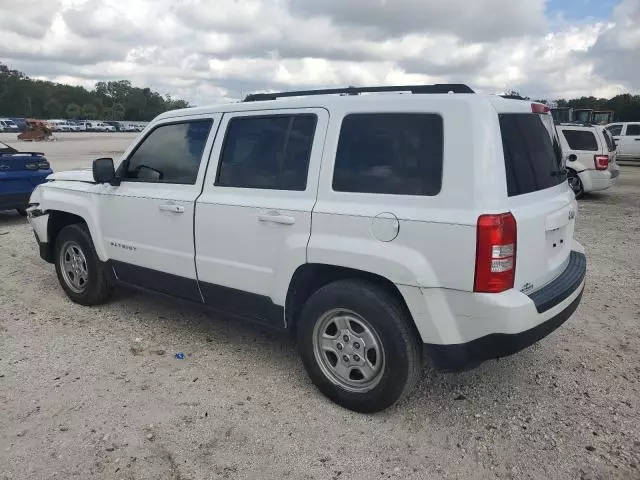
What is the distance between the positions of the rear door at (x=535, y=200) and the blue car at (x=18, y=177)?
8.73 m

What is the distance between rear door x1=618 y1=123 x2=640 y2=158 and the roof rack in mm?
22512

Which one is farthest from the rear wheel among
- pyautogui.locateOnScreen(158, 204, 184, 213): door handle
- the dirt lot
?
pyautogui.locateOnScreen(158, 204, 184, 213): door handle

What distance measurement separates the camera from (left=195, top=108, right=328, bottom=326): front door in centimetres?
340

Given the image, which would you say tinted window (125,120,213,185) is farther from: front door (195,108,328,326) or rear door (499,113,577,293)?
rear door (499,113,577,293)

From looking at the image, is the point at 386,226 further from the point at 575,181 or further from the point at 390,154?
the point at 575,181

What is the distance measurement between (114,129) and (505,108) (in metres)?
89.2

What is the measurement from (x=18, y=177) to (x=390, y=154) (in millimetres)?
8324

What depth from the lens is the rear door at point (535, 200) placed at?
2.94m

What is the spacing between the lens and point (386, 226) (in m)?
3.00

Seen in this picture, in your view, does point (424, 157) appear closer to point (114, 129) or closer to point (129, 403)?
point (129, 403)

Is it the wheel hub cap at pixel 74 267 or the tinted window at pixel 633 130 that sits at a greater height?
the tinted window at pixel 633 130

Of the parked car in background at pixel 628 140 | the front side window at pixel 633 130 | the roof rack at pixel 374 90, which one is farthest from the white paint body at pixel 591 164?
the front side window at pixel 633 130

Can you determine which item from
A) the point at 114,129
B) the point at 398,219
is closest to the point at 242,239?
the point at 398,219

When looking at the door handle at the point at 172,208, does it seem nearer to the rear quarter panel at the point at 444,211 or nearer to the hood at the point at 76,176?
the hood at the point at 76,176
